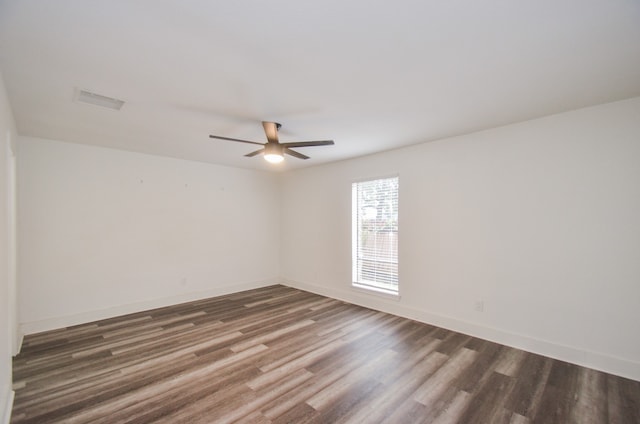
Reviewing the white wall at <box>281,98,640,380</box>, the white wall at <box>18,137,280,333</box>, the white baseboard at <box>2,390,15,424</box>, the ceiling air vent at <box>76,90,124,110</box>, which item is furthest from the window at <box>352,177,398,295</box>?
the white baseboard at <box>2,390,15,424</box>

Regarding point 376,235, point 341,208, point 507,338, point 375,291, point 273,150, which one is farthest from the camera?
point 341,208

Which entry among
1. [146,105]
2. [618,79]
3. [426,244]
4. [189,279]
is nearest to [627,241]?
[618,79]

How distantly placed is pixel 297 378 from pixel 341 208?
310 cm

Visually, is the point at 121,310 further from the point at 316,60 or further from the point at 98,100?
the point at 316,60

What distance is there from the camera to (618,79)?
226 centimetres

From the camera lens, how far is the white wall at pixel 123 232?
378 centimetres

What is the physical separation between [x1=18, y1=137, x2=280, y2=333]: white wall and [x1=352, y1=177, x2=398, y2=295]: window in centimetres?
227

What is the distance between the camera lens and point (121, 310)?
4355mm

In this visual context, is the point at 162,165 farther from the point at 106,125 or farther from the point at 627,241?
the point at 627,241

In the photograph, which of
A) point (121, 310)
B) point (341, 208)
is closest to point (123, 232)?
point (121, 310)

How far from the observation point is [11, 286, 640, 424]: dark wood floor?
2.16 meters

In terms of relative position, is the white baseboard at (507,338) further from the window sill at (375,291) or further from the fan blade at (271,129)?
the fan blade at (271,129)

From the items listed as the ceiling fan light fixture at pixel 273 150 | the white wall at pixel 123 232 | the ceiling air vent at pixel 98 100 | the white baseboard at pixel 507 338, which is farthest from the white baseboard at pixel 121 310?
the ceiling fan light fixture at pixel 273 150

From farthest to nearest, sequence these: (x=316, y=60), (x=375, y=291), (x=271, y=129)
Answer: (x=375, y=291), (x=271, y=129), (x=316, y=60)
